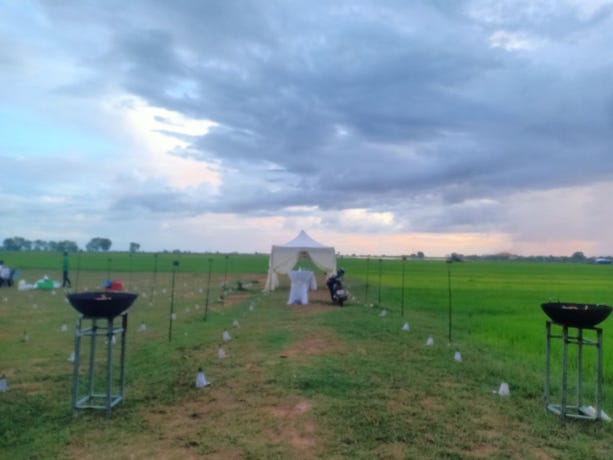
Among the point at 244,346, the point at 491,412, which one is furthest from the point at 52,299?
the point at 491,412

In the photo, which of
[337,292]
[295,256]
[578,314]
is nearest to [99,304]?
[578,314]

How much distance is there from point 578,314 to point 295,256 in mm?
16738

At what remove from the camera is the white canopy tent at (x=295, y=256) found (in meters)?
20.8

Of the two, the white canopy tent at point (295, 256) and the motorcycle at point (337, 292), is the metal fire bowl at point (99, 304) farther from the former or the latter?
the white canopy tent at point (295, 256)

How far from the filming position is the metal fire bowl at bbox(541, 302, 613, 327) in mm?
4707

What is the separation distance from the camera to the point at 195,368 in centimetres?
690

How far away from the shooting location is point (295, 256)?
21.2 m

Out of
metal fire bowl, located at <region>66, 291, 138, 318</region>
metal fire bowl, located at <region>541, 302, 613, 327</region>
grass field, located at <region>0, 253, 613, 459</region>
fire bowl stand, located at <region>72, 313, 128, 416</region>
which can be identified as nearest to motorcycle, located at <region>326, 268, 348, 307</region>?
grass field, located at <region>0, 253, 613, 459</region>

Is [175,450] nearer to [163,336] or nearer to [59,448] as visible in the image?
[59,448]

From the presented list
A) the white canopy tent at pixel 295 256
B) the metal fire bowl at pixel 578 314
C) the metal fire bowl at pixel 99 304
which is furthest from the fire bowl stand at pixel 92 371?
the white canopy tent at pixel 295 256

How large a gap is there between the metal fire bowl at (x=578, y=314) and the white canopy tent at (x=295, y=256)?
1561 centimetres

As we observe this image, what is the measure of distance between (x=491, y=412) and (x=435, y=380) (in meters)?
1.24

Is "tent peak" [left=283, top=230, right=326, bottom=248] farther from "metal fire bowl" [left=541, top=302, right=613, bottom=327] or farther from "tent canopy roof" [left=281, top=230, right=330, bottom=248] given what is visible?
"metal fire bowl" [left=541, top=302, right=613, bottom=327]

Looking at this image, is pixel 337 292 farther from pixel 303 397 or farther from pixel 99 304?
pixel 99 304
